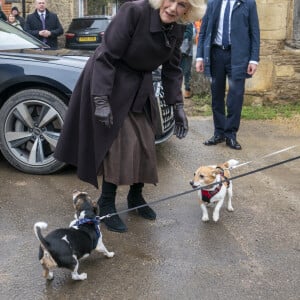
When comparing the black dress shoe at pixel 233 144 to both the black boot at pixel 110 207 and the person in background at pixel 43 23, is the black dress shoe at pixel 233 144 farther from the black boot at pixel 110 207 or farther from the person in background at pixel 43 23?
the person in background at pixel 43 23

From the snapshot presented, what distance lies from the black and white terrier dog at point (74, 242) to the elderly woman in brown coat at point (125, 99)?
1.53 ft

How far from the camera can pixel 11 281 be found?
3.23m

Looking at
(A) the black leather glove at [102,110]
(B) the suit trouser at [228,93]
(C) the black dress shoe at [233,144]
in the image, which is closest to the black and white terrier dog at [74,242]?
(A) the black leather glove at [102,110]

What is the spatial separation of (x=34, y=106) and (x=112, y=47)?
1.80m

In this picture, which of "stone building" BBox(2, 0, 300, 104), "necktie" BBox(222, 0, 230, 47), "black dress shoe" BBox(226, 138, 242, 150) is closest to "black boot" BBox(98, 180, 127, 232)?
"black dress shoe" BBox(226, 138, 242, 150)

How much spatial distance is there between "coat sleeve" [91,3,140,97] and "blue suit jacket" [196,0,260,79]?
9.70ft

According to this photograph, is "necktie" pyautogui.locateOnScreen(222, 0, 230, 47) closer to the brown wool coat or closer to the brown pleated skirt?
the brown wool coat

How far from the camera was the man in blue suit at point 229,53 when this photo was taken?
623 cm

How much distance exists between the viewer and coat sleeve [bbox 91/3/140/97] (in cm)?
346

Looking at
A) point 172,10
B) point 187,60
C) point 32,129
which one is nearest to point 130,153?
point 172,10

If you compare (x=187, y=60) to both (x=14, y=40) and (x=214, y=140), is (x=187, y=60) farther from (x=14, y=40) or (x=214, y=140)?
(x=14, y=40)

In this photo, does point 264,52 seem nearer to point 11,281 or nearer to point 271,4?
point 271,4

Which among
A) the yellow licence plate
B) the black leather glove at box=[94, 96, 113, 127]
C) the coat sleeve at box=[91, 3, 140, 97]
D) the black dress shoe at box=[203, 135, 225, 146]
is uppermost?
the coat sleeve at box=[91, 3, 140, 97]

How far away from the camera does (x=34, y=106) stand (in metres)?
5.06
